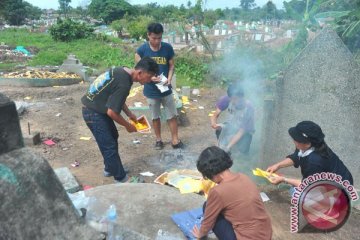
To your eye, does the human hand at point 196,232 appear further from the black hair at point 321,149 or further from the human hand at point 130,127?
the human hand at point 130,127

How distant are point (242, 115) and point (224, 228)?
249 cm

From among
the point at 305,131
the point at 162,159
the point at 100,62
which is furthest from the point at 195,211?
the point at 100,62

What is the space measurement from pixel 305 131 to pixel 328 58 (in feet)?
4.22

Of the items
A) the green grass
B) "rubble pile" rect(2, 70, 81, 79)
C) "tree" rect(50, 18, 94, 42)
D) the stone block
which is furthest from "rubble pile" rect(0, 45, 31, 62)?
the stone block

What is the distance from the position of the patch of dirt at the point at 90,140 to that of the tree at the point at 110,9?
36.6 meters

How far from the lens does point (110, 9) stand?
43.8 meters

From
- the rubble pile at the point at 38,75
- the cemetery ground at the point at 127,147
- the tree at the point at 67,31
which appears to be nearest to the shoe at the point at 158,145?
the cemetery ground at the point at 127,147

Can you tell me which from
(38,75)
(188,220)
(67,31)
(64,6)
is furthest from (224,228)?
(64,6)

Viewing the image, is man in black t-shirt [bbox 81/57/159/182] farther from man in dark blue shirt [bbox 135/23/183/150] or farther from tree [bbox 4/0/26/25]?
tree [bbox 4/0/26/25]

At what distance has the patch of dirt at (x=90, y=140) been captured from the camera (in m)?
5.26

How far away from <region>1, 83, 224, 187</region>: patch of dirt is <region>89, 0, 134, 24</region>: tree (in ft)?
120

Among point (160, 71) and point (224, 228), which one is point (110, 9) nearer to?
point (160, 71)

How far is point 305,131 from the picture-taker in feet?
10.8

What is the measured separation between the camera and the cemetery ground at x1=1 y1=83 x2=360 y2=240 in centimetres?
411
